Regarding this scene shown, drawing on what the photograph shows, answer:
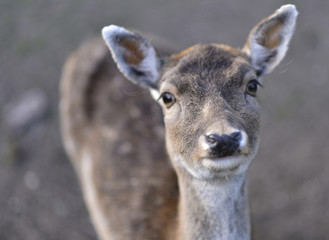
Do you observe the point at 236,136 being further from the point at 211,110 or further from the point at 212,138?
the point at 211,110

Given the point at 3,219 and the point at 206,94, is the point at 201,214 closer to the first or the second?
the point at 206,94

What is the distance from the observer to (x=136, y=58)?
3.54 metres

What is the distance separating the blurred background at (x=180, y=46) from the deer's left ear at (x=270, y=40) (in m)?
0.92

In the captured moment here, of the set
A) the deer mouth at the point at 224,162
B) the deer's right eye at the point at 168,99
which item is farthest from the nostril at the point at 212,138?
the deer's right eye at the point at 168,99

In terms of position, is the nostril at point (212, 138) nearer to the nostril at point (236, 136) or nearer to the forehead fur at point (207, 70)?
the nostril at point (236, 136)

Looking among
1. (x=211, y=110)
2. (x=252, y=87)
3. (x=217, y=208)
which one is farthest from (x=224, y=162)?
(x=252, y=87)

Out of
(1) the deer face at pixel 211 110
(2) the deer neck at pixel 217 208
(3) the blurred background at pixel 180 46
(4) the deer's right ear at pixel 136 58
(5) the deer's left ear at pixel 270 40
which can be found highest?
(3) the blurred background at pixel 180 46

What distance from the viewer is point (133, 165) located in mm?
4426

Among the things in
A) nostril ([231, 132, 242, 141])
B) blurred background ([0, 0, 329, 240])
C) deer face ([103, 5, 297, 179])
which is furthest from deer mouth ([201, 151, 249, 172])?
blurred background ([0, 0, 329, 240])

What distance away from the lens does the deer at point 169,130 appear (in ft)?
9.41

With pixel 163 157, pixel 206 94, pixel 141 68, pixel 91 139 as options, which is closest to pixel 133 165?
pixel 163 157

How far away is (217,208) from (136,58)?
137cm

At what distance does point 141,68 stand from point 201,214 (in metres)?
1.27

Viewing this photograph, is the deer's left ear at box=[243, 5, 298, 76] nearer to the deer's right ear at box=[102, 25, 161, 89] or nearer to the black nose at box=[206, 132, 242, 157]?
the deer's right ear at box=[102, 25, 161, 89]
